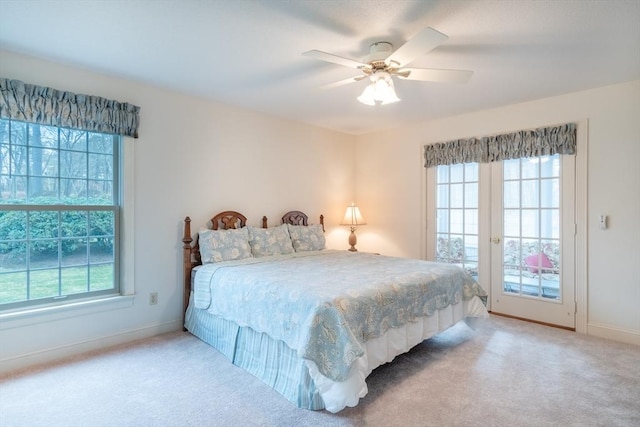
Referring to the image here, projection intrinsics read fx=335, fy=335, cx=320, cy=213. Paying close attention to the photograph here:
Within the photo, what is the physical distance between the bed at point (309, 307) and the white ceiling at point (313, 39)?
61.8 inches

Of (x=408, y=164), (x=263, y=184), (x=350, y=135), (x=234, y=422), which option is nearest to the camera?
(x=234, y=422)

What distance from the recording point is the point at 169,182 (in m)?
3.47

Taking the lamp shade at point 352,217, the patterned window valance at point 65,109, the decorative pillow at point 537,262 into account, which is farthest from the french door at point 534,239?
the patterned window valance at point 65,109

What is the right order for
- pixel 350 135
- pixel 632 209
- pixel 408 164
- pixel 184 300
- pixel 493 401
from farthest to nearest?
pixel 350 135 → pixel 408 164 → pixel 184 300 → pixel 632 209 → pixel 493 401

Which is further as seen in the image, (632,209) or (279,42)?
(632,209)

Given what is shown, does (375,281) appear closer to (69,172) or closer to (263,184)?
(263,184)

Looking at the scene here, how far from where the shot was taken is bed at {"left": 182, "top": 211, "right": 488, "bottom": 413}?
6.63 ft

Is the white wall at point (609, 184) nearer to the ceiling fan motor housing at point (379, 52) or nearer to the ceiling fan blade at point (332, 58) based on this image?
the ceiling fan motor housing at point (379, 52)

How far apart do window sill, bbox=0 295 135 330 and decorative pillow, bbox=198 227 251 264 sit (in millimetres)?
798

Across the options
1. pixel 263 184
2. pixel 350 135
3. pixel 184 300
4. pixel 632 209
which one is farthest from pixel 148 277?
pixel 632 209

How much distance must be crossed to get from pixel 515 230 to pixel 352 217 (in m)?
2.13

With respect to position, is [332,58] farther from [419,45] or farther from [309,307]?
[309,307]

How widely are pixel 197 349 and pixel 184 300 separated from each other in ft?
2.26

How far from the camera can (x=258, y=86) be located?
10.9 feet
